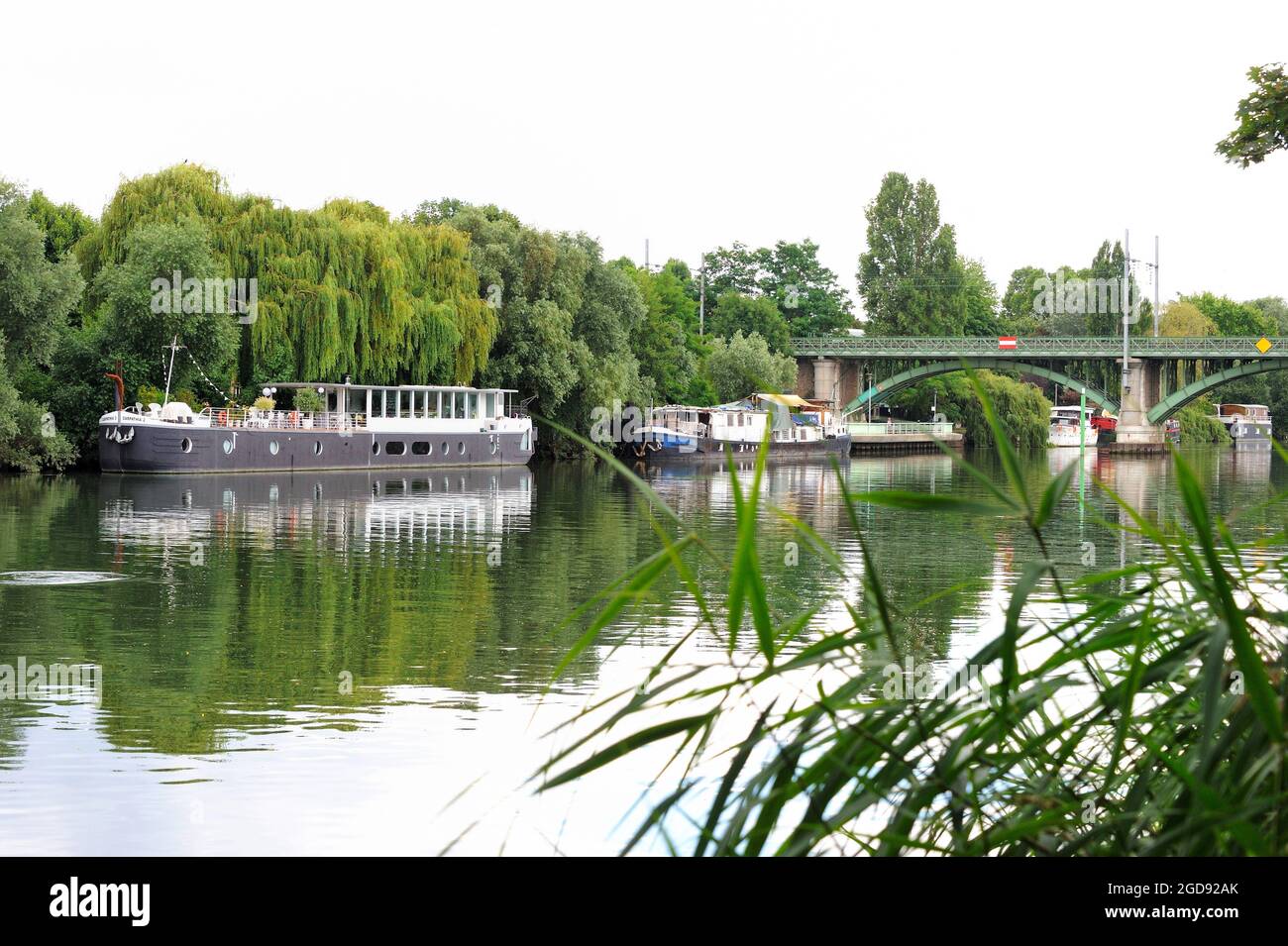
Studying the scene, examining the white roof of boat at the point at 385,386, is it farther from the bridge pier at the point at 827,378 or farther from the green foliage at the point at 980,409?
the green foliage at the point at 980,409

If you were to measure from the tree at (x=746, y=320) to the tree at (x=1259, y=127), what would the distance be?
80.0 m

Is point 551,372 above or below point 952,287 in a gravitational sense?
below

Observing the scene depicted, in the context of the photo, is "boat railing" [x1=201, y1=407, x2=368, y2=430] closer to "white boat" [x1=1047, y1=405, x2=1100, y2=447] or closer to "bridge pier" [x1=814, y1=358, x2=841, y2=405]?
"bridge pier" [x1=814, y1=358, x2=841, y2=405]

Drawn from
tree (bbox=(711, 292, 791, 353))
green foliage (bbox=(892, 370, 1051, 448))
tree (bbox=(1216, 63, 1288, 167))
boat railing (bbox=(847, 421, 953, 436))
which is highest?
tree (bbox=(711, 292, 791, 353))

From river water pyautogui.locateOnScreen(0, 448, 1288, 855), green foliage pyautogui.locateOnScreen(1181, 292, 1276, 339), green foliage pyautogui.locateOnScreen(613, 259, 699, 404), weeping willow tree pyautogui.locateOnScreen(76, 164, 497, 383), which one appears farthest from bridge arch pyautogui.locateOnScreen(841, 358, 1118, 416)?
river water pyautogui.locateOnScreen(0, 448, 1288, 855)

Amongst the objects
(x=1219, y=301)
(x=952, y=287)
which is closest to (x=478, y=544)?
(x=952, y=287)

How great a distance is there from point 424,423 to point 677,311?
100ft

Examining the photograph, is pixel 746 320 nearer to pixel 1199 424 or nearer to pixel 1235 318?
pixel 1199 424

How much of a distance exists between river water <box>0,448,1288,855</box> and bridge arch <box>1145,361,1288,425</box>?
48.1 m

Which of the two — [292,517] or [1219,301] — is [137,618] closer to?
[292,517]

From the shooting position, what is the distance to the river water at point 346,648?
32.9 ft

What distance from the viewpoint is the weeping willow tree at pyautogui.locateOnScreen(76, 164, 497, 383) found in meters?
52.5

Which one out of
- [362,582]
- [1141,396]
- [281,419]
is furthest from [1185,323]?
[362,582]
